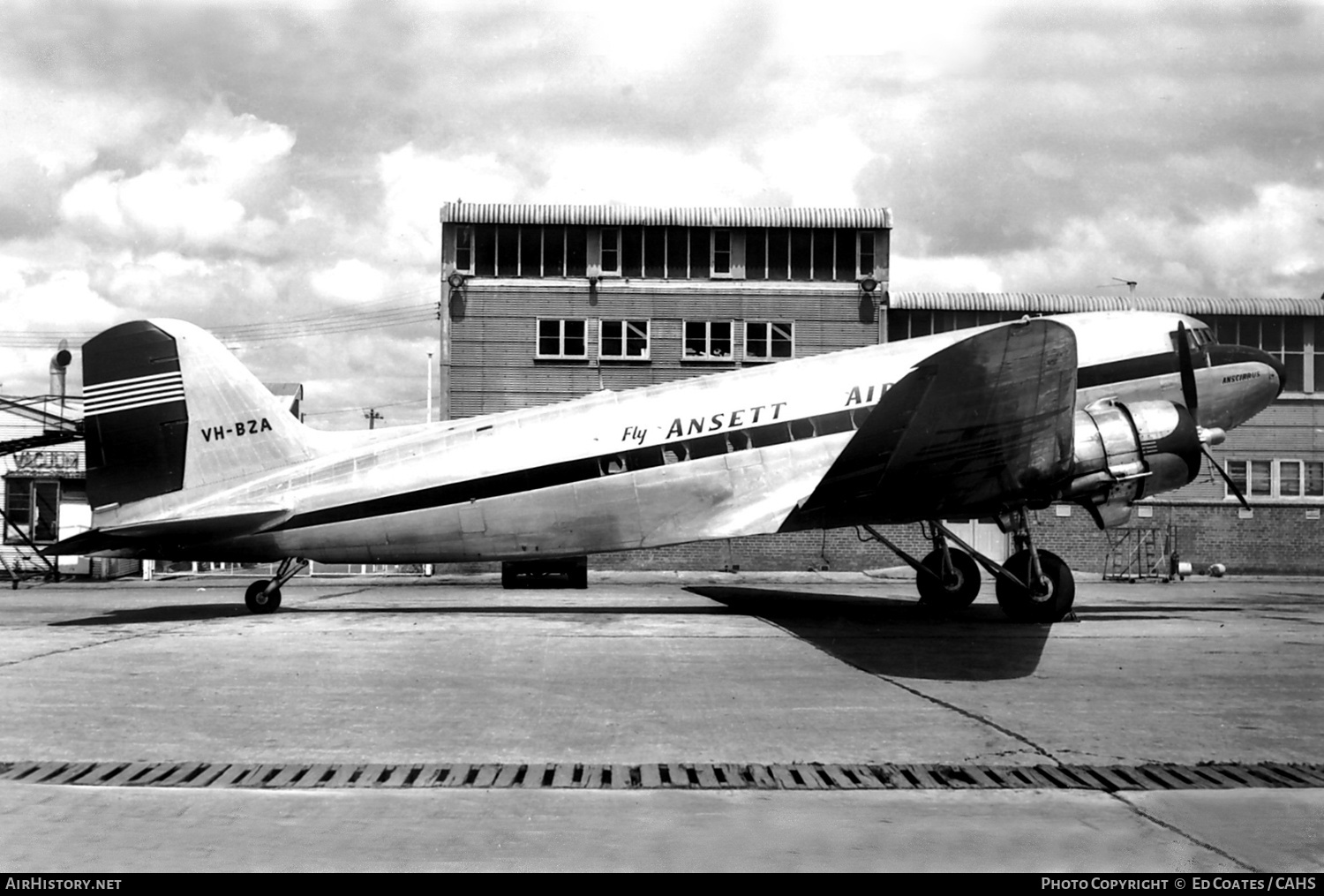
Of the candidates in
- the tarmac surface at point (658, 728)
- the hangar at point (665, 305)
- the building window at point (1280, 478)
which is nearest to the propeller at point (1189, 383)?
the tarmac surface at point (658, 728)

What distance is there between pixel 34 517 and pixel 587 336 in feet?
66.4

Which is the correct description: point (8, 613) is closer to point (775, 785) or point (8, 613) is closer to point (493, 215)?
point (775, 785)

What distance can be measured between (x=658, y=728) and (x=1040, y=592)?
9.40m

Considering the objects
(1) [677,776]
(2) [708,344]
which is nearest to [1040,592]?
(1) [677,776]

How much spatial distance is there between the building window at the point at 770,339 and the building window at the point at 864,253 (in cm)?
378

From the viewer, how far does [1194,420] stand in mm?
17344

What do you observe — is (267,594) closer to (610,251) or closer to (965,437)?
(965,437)

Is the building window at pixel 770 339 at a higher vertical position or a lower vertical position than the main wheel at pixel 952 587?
higher

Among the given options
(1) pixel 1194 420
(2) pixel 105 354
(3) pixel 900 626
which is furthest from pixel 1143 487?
(2) pixel 105 354

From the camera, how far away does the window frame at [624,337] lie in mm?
40500

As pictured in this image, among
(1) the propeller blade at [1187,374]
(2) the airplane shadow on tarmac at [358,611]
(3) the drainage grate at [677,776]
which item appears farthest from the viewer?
(1) the propeller blade at [1187,374]

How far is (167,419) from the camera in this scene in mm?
17062

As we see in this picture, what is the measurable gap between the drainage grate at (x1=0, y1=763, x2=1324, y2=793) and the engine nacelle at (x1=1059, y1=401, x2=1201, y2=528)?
9.33m

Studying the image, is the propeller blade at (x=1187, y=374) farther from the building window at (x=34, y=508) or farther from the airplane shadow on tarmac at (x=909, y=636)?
the building window at (x=34, y=508)
